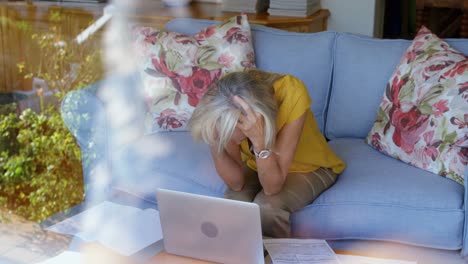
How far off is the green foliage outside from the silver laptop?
0.65 m

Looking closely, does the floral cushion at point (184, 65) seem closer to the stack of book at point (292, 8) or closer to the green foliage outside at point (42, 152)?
the green foliage outside at point (42, 152)

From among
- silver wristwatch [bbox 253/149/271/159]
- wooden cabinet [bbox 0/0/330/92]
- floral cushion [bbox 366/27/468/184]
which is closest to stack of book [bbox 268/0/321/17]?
wooden cabinet [bbox 0/0/330/92]

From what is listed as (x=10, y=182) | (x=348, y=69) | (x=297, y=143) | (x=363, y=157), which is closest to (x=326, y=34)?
(x=348, y=69)

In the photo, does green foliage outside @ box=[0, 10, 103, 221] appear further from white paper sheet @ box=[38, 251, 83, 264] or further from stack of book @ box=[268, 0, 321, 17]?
stack of book @ box=[268, 0, 321, 17]

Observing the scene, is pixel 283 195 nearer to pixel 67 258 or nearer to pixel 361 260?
pixel 361 260

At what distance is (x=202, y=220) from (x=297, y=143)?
13.5 inches

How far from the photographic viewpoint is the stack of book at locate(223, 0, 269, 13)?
246cm

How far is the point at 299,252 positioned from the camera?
3.66ft

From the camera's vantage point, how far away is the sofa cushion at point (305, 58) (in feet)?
5.78

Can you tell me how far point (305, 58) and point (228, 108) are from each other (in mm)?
620

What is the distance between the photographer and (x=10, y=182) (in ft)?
6.09

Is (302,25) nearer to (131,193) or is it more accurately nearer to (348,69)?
(348,69)

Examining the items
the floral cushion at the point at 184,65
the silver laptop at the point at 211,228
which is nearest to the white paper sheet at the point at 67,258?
the silver laptop at the point at 211,228

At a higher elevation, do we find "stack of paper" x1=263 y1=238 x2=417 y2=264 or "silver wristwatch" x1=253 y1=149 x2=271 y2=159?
"silver wristwatch" x1=253 y1=149 x2=271 y2=159
